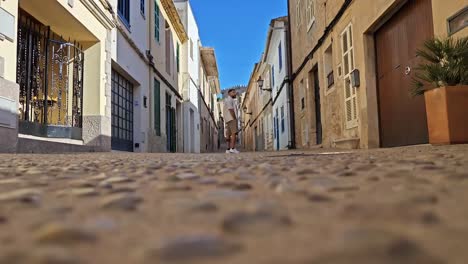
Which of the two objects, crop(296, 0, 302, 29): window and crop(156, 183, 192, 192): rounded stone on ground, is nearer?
crop(156, 183, 192, 192): rounded stone on ground

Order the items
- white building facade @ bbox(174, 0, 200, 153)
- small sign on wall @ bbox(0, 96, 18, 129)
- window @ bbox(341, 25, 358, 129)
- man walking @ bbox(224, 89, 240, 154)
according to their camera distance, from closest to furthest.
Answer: small sign on wall @ bbox(0, 96, 18, 129)
window @ bbox(341, 25, 358, 129)
man walking @ bbox(224, 89, 240, 154)
white building facade @ bbox(174, 0, 200, 153)

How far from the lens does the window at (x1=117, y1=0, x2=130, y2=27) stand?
314 inches

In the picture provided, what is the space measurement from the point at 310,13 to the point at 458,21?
22.1 ft

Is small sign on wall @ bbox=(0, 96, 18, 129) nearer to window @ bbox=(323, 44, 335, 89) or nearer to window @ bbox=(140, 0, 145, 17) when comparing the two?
window @ bbox=(140, 0, 145, 17)

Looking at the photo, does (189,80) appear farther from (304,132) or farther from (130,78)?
(130,78)

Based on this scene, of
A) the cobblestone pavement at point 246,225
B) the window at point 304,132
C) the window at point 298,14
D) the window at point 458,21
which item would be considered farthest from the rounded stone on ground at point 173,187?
the window at point 298,14

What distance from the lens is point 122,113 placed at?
332 inches

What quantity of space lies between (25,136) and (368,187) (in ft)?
16.1

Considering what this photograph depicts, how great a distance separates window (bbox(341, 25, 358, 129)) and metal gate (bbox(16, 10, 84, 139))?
16.0 feet

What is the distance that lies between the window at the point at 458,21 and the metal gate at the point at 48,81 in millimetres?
5213

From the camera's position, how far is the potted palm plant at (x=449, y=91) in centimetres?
337

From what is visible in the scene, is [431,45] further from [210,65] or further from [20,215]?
[210,65]

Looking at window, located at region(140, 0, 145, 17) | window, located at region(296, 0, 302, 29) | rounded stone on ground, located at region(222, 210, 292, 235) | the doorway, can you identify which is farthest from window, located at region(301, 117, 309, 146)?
rounded stone on ground, located at region(222, 210, 292, 235)

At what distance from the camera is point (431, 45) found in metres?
3.57
